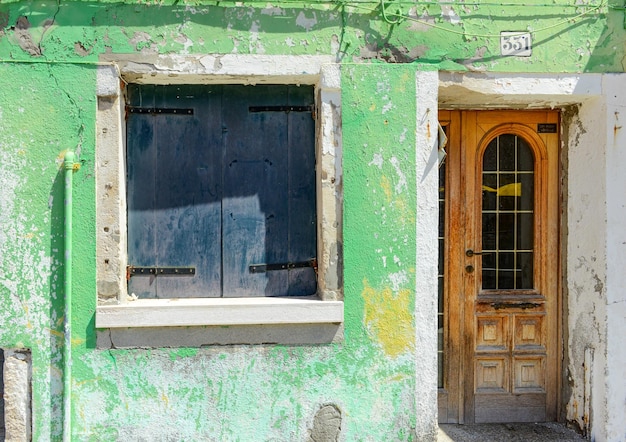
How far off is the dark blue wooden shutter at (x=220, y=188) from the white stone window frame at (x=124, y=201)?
0.14m

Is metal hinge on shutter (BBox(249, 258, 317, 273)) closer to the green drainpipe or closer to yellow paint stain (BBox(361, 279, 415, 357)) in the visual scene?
yellow paint stain (BBox(361, 279, 415, 357))

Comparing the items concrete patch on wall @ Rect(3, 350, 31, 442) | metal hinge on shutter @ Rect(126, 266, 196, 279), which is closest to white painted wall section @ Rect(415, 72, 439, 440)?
metal hinge on shutter @ Rect(126, 266, 196, 279)

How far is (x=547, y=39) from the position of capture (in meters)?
4.10

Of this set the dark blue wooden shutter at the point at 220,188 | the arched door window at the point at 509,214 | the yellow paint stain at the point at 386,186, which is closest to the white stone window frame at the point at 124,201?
the dark blue wooden shutter at the point at 220,188

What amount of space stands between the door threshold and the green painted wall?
55 centimetres

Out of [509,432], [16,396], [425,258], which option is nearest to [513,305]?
[509,432]

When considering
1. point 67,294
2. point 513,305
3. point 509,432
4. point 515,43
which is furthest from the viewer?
point 513,305

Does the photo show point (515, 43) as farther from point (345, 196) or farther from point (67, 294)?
point (67, 294)

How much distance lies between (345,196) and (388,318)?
2.90 ft

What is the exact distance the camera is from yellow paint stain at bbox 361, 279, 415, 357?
401cm

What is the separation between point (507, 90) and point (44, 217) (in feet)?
10.6

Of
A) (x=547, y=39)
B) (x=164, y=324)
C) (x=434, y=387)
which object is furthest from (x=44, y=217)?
(x=547, y=39)

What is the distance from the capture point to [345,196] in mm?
3982

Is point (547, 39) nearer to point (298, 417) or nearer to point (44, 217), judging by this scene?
point (298, 417)
